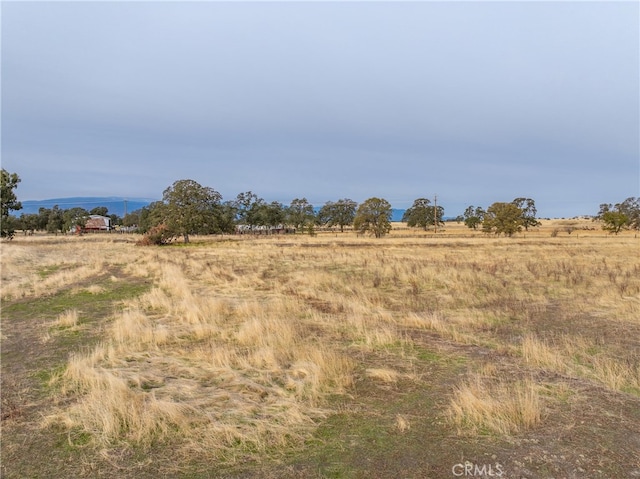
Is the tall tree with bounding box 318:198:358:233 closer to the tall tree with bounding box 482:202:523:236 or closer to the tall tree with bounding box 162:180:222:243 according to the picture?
the tall tree with bounding box 482:202:523:236

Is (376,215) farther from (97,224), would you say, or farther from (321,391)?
(97,224)

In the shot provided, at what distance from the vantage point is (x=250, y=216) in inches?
4072

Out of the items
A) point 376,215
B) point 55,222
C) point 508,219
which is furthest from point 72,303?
point 55,222

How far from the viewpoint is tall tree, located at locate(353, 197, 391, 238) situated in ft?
226

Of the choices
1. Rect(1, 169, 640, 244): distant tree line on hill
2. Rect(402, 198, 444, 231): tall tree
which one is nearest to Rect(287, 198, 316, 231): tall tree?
Rect(1, 169, 640, 244): distant tree line on hill

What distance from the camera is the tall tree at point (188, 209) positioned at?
53.5 metres

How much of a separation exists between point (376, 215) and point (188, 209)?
31834 mm

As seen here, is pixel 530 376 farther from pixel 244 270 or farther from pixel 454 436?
pixel 244 270

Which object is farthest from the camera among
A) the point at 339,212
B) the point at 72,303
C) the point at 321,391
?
the point at 339,212

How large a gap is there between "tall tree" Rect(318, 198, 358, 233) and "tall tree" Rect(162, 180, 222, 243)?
71.1 metres

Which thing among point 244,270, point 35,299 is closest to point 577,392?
point 35,299

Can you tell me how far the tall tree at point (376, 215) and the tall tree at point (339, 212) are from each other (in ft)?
180

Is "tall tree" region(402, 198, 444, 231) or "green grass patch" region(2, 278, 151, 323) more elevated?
"tall tree" region(402, 198, 444, 231)

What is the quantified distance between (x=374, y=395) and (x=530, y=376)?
98.0 inches
